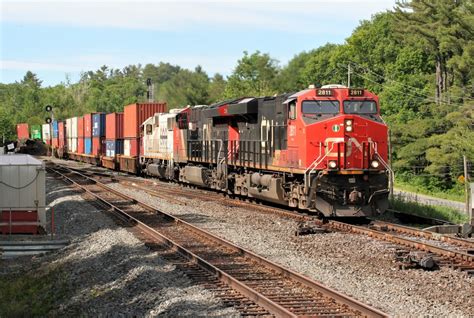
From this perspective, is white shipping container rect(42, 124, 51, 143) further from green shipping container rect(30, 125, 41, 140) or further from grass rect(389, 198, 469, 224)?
grass rect(389, 198, 469, 224)

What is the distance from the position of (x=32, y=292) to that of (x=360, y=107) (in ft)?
33.8

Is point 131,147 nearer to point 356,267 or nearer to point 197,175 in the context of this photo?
point 197,175

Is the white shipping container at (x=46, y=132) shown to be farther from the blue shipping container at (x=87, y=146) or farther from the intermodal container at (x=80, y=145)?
the blue shipping container at (x=87, y=146)

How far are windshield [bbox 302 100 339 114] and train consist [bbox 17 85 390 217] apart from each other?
3 centimetres

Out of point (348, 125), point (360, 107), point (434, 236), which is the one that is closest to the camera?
point (434, 236)

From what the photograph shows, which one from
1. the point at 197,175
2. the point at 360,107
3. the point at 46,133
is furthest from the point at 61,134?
the point at 360,107

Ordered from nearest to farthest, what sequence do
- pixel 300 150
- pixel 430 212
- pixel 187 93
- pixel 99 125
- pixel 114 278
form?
pixel 114 278, pixel 300 150, pixel 430 212, pixel 99 125, pixel 187 93

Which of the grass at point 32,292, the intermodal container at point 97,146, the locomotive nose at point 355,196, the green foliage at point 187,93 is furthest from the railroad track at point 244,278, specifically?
the green foliage at point 187,93

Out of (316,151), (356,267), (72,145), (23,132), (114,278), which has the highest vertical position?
(23,132)

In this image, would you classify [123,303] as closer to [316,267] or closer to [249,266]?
[249,266]

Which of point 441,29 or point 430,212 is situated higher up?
point 441,29

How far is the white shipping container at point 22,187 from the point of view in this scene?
17.9m

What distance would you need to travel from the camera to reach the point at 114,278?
11.8m

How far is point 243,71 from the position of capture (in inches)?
3750
